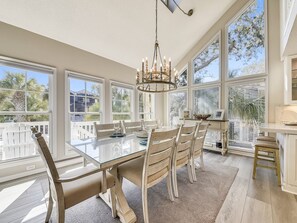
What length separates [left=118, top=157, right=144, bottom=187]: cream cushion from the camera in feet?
4.99

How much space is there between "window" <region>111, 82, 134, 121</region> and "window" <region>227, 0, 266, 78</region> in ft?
9.92

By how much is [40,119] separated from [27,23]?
174cm

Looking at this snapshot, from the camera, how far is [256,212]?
5.26ft

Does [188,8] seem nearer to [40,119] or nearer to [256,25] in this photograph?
[256,25]

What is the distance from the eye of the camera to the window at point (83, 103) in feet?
10.2

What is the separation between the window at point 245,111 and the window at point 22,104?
174 inches

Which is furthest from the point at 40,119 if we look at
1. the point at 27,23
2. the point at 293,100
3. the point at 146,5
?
the point at 293,100

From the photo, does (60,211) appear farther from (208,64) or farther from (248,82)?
(208,64)

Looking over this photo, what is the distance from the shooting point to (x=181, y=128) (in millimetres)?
1818

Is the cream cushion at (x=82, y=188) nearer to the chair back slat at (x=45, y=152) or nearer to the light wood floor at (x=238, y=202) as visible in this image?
the chair back slat at (x=45, y=152)

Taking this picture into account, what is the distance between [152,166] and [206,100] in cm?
359

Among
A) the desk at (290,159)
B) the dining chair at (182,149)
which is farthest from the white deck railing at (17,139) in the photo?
the desk at (290,159)

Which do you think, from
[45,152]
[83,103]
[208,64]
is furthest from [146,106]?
[45,152]

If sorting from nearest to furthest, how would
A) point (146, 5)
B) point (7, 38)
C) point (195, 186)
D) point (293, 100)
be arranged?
point (195, 186) < point (7, 38) < point (293, 100) < point (146, 5)
